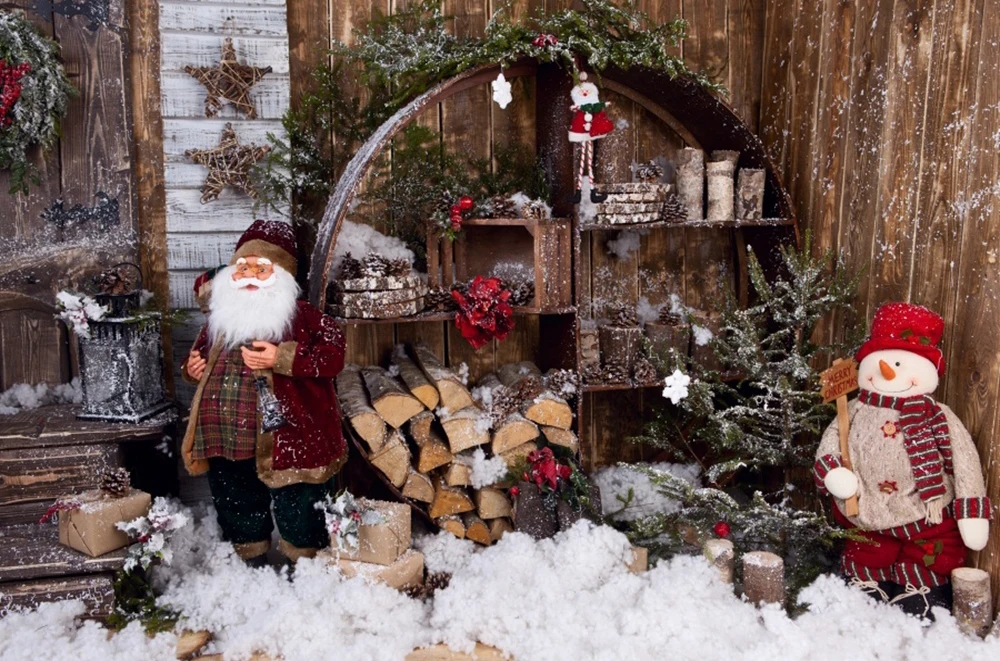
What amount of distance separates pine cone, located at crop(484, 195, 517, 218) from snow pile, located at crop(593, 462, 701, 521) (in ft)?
3.35

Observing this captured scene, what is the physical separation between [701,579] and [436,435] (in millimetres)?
1016

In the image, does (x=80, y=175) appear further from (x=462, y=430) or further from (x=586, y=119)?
(x=586, y=119)

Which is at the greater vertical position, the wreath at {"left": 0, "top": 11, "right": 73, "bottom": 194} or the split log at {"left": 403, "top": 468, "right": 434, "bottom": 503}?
the wreath at {"left": 0, "top": 11, "right": 73, "bottom": 194}

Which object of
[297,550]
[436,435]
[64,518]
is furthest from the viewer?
[436,435]

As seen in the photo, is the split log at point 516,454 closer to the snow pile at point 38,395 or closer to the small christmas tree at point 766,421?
the small christmas tree at point 766,421

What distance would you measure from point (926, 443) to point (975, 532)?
0.91 ft

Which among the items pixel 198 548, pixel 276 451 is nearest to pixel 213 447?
pixel 276 451

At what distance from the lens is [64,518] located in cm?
255

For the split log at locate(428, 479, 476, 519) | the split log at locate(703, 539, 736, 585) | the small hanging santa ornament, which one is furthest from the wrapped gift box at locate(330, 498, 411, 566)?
the small hanging santa ornament

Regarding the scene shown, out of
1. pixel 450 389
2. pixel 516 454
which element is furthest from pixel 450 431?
pixel 516 454

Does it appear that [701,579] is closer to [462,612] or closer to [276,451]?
[462,612]

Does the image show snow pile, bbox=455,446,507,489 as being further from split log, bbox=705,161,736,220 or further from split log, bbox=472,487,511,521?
split log, bbox=705,161,736,220

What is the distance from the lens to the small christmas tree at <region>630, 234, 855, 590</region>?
2.78 m

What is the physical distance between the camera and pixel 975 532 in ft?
7.84
